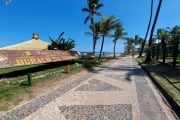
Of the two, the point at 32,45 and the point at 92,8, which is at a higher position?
the point at 92,8

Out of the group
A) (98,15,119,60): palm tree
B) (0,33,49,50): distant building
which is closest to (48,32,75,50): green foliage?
(0,33,49,50): distant building

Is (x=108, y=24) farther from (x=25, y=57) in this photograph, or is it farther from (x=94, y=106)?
(x=94, y=106)

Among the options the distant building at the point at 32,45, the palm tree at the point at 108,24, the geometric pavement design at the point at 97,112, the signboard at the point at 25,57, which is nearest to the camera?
the geometric pavement design at the point at 97,112

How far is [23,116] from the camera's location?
5.82m

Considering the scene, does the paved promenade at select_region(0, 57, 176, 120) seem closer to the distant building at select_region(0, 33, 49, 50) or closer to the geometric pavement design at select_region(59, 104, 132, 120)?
the geometric pavement design at select_region(59, 104, 132, 120)

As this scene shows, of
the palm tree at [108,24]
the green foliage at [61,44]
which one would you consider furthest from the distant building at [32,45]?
the palm tree at [108,24]

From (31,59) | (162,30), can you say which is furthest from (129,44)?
(31,59)

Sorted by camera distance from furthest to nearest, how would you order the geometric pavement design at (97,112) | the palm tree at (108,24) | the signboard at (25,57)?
Answer: the palm tree at (108,24) < the signboard at (25,57) < the geometric pavement design at (97,112)

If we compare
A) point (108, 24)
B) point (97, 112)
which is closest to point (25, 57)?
point (97, 112)

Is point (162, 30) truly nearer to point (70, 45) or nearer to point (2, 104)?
point (70, 45)

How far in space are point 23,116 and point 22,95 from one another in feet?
7.53

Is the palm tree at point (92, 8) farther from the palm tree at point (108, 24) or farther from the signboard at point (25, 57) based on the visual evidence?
the signboard at point (25, 57)

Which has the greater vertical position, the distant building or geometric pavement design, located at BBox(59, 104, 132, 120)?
the distant building

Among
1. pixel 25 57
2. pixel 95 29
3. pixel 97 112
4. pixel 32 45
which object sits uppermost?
pixel 95 29
